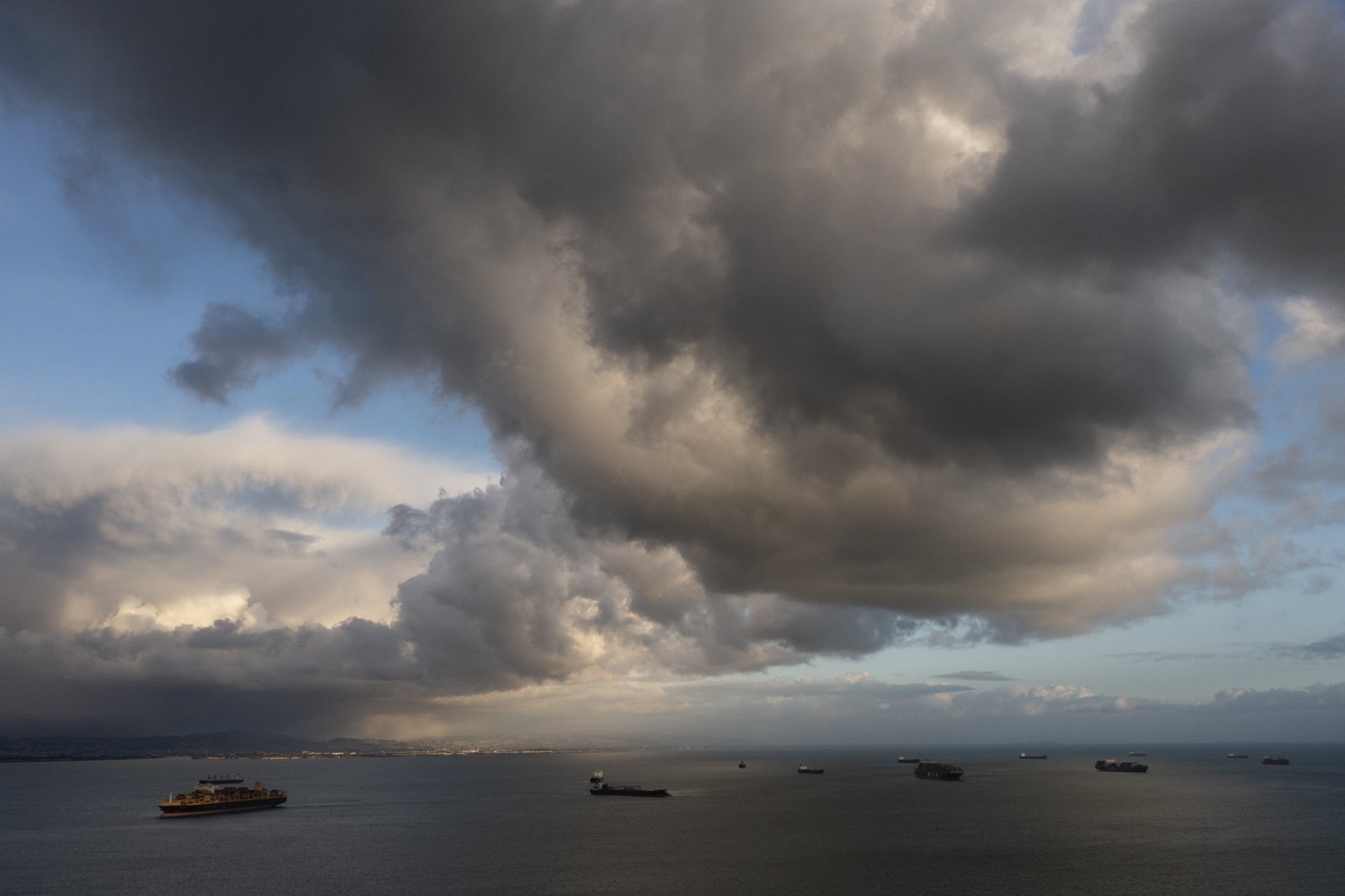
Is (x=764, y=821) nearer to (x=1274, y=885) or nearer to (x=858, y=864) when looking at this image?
(x=858, y=864)

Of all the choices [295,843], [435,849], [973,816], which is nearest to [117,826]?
[295,843]

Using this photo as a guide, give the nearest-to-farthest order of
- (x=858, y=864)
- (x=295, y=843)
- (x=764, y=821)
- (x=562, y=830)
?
(x=858, y=864), (x=295, y=843), (x=562, y=830), (x=764, y=821)

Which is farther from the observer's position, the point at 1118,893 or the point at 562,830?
the point at 562,830

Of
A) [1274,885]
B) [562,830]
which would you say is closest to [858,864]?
[1274,885]

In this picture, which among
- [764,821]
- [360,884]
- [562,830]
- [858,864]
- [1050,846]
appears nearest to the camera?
[360,884]

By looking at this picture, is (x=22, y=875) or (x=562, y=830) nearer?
(x=22, y=875)

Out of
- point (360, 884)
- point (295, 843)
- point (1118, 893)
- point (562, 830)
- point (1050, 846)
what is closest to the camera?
point (1118, 893)

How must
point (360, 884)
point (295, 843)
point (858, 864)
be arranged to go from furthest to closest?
point (295, 843) → point (858, 864) → point (360, 884)

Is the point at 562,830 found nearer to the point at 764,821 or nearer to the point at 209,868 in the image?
the point at 764,821

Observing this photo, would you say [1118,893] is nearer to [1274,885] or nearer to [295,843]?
[1274,885]
